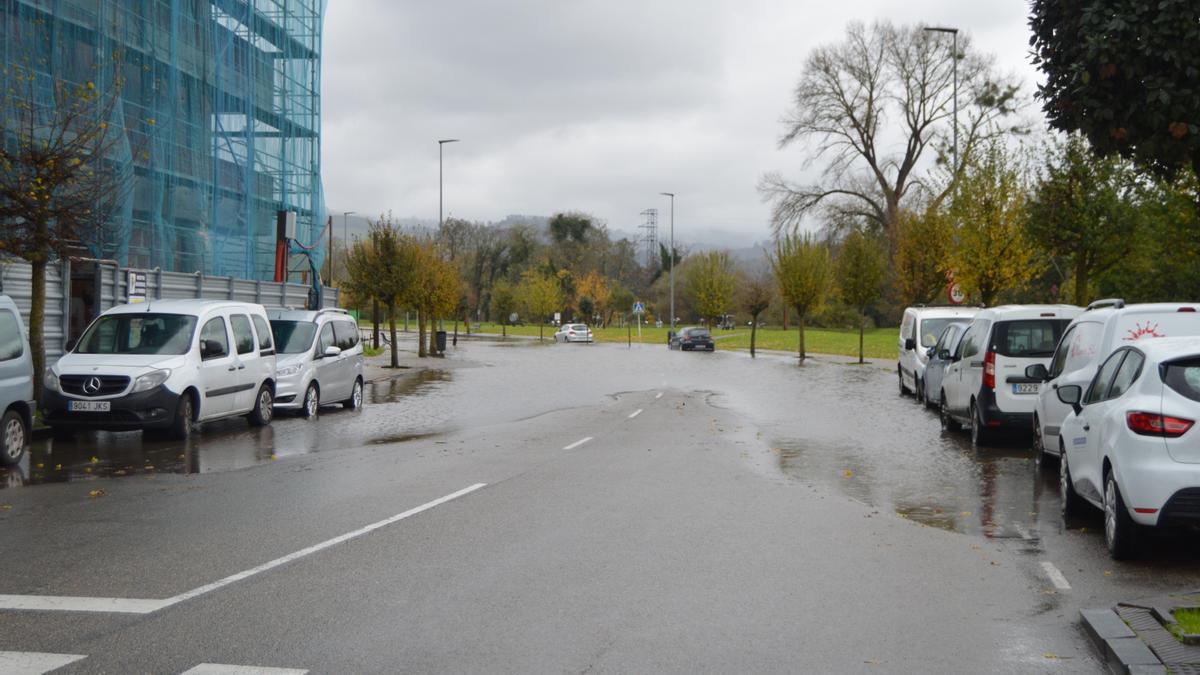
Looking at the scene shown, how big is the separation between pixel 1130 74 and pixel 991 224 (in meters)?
21.2

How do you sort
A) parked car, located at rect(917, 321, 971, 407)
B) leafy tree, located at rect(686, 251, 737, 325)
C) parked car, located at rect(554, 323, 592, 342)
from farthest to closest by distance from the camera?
parked car, located at rect(554, 323, 592, 342)
leafy tree, located at rect(686, 251, 737, 325)
parked car, located at rect(917, 321, 971, 407)

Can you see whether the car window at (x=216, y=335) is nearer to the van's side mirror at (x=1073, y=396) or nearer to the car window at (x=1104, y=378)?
the van's side mirror at (x=1073, y=396)

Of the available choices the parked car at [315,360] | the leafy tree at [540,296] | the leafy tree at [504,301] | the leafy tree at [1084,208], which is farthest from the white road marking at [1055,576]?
the leafy tree at [504,301]

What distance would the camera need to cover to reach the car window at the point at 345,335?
72.1 ft

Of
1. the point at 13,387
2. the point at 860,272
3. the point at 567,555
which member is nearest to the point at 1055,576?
the point at 567,555

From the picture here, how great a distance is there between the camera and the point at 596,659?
5195mm

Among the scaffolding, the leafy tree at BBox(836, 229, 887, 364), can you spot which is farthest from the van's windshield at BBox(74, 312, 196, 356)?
the leafy tree at BBox(836, 229, 887, 364)

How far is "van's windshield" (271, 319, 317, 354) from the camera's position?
2020 cm

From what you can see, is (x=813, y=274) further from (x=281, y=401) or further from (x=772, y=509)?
(x=772, y=509)

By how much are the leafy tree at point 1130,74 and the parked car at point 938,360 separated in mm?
7648

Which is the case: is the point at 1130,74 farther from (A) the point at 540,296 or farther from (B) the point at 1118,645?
(A) the point at 540,296

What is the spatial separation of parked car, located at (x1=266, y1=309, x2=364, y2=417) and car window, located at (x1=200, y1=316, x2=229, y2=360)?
6.96 ft

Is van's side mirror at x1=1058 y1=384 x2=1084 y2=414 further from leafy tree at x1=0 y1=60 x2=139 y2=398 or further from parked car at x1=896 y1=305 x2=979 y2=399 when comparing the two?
parked car at x1=896 y1=305 x2=979 y2=399

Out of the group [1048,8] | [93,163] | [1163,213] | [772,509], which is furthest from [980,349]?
[93,163]
